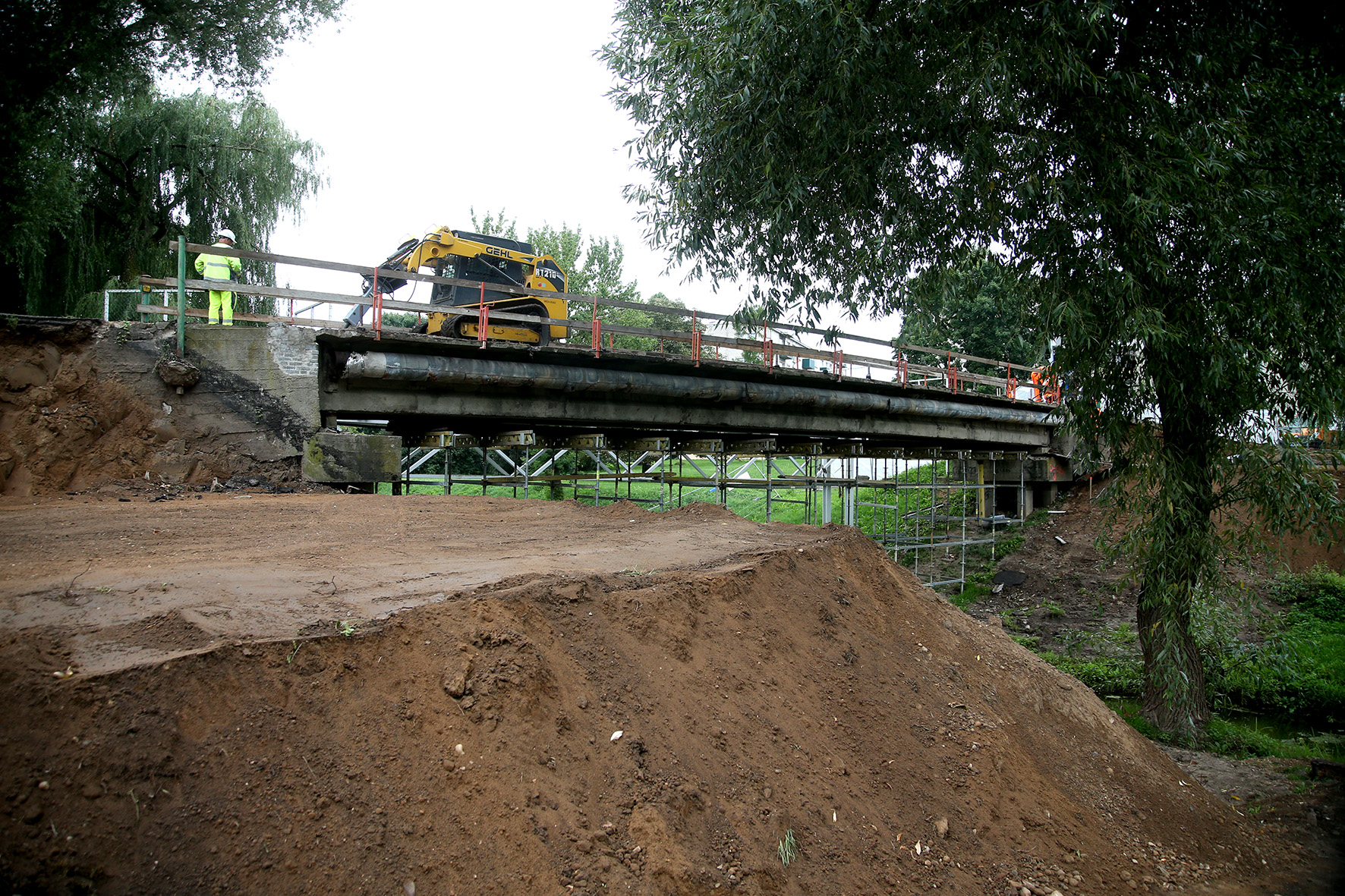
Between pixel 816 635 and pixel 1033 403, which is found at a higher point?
pixel 1033 403

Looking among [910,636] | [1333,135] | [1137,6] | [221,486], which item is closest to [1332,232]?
[1333,135]

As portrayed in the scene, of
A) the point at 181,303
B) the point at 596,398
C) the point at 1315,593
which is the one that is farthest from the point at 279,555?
the point at 1315,593

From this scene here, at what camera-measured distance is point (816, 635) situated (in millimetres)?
6039

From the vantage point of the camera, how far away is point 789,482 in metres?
15.1

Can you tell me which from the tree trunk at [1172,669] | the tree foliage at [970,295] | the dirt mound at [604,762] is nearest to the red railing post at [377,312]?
the dirt mound at [604,762]

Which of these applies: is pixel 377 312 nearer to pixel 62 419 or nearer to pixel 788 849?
pixel 62 419

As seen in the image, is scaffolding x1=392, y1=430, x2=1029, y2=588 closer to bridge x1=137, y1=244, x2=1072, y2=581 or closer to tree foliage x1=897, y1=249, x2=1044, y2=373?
bridge x1=137, y1=244, x2=1072, y2=581

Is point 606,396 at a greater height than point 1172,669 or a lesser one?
greater

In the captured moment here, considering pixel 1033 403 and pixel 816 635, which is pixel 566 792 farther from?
pixel 1033 403

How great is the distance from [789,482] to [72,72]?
13285mm

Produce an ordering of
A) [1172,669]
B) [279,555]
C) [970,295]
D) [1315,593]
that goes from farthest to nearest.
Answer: [1315,593] < [970,295] < [1172,669] < [279,555]

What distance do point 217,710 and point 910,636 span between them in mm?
5394

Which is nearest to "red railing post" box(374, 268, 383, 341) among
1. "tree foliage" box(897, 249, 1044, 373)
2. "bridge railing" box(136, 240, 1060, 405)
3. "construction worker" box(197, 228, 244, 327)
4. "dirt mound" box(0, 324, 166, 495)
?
"bridge railing" box(136, 240, 1060, 405)

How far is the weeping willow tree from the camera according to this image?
657 inches
